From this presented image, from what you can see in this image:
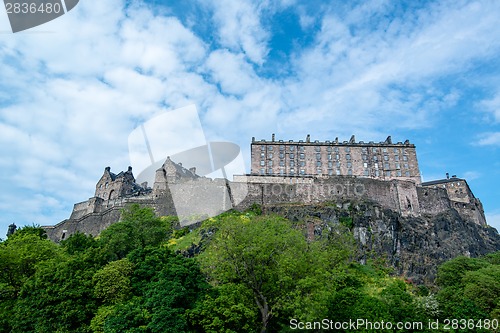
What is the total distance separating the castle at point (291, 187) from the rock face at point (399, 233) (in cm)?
308

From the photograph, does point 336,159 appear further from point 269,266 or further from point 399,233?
point 269,266

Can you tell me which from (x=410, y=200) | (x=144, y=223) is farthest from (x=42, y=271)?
(x=410, y=200)

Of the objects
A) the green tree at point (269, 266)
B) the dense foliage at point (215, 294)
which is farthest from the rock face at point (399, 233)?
the green tree at point (269, 266)

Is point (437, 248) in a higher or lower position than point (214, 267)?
higher

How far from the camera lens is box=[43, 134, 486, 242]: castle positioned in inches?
2408

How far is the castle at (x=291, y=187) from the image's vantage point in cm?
6116

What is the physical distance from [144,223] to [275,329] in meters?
21.3

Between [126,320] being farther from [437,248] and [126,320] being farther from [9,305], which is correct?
[437,248]

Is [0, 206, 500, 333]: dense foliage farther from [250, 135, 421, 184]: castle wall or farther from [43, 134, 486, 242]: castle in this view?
[250, 135, 421, 184]: castle wall

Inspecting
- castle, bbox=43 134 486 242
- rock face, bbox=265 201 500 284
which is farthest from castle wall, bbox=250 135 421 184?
rock face, bbox=265 201 500 284

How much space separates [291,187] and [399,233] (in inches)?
670

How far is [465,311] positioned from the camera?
25.2 meters

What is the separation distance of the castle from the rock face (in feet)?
10.1

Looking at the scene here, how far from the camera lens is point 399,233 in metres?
55.6
